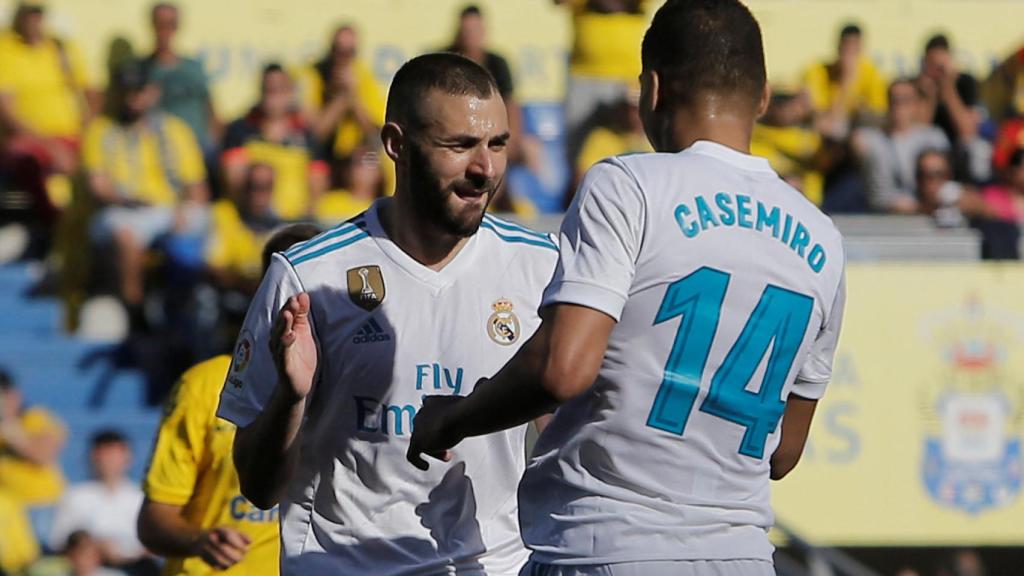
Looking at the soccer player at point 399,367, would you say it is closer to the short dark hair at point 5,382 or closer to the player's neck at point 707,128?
the player's neck at point 707,128

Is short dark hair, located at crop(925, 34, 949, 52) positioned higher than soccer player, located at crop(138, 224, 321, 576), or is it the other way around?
short dark hair, located at crop(925, 34, 949, 52)

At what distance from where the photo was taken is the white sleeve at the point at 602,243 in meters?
3.09

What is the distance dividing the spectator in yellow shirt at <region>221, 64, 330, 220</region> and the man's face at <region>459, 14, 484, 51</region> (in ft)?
3.92

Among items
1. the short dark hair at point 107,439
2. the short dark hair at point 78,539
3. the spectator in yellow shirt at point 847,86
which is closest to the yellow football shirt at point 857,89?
the spectator in yellow shirt at point 847,86

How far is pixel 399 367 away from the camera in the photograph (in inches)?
157

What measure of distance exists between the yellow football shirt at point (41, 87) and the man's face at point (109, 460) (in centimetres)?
275

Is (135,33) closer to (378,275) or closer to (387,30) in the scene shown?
(387,30)

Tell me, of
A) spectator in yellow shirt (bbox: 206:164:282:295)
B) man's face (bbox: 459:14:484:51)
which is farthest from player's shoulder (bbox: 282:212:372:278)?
man's face (bbox: 459:14:484:51)

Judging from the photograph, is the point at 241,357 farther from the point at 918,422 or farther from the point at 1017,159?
the point at 1017,159

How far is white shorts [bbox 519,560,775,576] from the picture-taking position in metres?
3.21

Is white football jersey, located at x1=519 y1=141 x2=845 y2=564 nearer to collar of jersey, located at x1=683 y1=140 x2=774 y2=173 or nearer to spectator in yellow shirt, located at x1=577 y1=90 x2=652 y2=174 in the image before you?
collar of jersey, located at x1=683 y1=140 x2=774 y2=173

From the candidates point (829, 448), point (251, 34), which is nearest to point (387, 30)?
point (251, 34)

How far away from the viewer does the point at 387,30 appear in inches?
518

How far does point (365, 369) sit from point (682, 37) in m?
1.17
